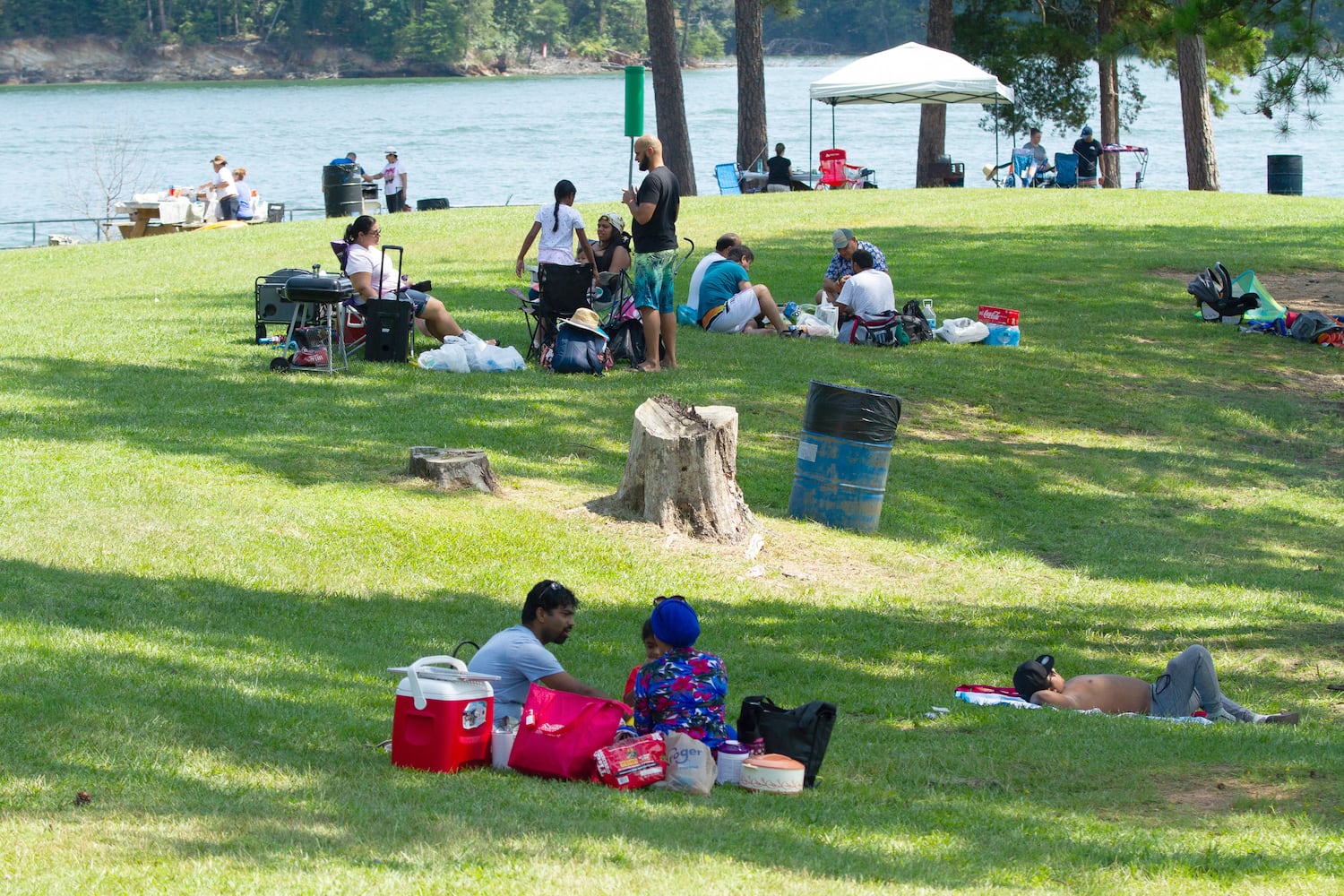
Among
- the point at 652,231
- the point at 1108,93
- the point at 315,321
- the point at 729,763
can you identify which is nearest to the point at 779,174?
the point at 1108,93

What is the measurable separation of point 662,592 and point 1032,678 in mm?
2212

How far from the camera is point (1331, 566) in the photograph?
395 inches

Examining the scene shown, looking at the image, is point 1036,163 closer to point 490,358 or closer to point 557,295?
point 557,295

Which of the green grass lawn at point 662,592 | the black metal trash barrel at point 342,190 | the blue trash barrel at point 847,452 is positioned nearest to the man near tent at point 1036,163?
the black metal trash barrel at point 342,190

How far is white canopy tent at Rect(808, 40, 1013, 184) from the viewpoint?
1063 inches

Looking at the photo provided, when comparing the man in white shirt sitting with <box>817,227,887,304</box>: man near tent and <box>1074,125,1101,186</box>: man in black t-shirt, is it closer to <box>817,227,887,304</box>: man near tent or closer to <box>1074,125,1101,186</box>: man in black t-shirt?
<box>817,227,887,304</box>: man near tent

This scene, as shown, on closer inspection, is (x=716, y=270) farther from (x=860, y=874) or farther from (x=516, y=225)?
(x=860, y=874)

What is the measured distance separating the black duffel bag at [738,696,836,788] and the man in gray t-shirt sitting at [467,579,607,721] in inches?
26.3

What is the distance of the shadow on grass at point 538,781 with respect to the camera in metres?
4.44

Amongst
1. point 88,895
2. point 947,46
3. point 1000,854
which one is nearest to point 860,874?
point 1000,854

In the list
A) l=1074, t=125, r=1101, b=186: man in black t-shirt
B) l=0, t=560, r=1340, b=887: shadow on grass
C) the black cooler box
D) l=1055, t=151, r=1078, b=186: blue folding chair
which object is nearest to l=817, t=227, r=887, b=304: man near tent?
the black cooler box

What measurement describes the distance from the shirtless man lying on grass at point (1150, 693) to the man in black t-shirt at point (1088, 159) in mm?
26285

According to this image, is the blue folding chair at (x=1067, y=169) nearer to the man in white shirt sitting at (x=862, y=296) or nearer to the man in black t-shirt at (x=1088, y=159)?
the man in black t-shirt at (x=1088, y=159)

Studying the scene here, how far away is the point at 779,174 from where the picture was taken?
2933 cm
